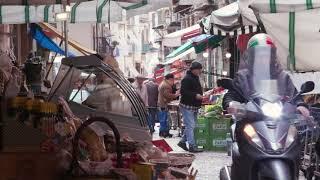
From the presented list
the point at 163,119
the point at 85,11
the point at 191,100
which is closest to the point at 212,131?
the point at 191,100

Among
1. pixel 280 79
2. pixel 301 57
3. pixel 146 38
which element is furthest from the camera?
pixel 146 38

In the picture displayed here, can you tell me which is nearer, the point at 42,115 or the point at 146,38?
the point at 42,115

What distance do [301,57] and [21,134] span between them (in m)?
4.90

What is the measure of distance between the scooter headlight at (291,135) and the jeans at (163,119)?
13322 mm

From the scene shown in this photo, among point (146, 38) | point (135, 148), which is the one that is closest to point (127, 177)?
point (135, 148)

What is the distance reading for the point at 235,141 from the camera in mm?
6145

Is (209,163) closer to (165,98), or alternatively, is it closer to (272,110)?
(272,110)

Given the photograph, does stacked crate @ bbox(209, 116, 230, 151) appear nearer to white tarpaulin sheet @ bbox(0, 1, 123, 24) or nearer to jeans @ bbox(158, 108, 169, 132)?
jeans @ bbox(158, 108, 169, 132)

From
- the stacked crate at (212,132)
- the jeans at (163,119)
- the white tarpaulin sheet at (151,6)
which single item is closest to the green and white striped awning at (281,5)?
the white tarpaulin sheet at (151,6)

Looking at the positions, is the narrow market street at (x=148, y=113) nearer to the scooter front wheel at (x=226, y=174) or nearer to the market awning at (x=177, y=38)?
the scooter front wheel at (x=226, y=174)

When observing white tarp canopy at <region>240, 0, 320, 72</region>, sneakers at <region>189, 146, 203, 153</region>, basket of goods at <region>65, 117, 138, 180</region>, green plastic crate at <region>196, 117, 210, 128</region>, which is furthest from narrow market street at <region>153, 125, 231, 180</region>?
basket of goods at <region>65, 117, 138, 180</region>

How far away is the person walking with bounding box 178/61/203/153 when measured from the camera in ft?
45.3

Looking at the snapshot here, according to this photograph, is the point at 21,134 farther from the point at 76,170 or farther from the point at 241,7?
the point at 241,7

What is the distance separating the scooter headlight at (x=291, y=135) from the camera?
17.9ft
